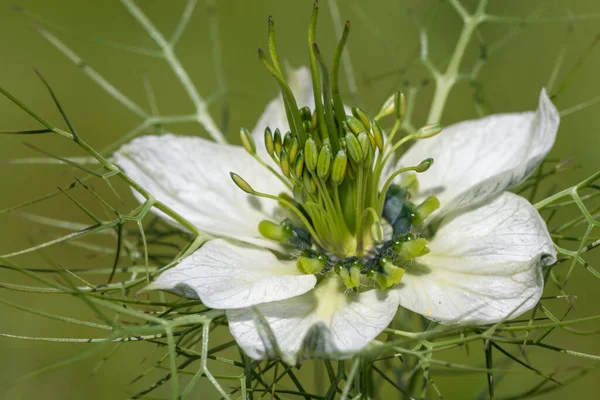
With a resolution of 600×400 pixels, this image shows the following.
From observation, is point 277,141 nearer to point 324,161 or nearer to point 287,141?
point 287,141

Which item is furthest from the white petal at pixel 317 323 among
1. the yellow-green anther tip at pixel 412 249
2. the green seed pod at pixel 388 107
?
the green seed pod at pixel 388 107

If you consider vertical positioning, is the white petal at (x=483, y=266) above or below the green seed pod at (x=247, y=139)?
below

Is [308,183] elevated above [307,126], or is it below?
below

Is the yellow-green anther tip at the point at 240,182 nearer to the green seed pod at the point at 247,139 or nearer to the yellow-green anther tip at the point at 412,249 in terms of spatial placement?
the green seed pod at the point at 247,139

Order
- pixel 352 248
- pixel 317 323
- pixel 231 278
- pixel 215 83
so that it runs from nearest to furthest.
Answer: pixel 317 323 < pixel 231 278 < pixel 352 248 < pixel 215 83

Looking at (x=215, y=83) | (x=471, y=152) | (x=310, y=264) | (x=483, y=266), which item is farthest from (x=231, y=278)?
(x=215, y=83)

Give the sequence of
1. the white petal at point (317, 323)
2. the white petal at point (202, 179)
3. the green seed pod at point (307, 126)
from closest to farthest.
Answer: the white petal at point (317, 323) < the green seed pod at point (307, 126) < the white petal at point (202, 179)

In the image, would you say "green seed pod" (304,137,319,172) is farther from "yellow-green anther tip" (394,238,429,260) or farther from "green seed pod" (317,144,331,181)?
"yellow-green anther tip" (394,238,429,260)

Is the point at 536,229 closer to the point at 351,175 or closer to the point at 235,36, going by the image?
the point at 351,175
